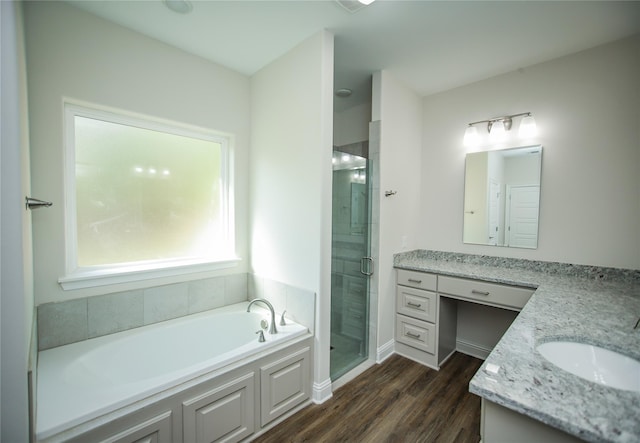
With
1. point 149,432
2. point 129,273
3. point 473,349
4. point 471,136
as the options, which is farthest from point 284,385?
point 471,136

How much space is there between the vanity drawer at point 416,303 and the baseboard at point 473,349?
2.02 feet

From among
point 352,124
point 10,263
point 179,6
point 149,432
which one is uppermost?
point 179,6

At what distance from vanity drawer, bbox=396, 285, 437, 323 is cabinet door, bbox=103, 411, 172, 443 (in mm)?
2053

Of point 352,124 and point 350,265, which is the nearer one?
point 350,265

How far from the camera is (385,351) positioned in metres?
2.64

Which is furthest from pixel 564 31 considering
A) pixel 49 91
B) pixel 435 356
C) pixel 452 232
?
pixel 49 91

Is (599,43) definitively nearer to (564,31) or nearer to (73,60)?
(564,31)

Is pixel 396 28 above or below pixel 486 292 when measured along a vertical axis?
above

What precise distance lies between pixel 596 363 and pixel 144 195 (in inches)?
110

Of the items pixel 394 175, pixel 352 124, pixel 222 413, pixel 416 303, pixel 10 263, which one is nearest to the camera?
pixel 10 263

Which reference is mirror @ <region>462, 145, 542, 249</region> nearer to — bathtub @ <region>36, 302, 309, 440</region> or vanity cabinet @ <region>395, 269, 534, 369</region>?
vanity cabinet @ <region>395, 269, 534, 369</region>

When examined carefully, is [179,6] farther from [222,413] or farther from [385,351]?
[385,351]

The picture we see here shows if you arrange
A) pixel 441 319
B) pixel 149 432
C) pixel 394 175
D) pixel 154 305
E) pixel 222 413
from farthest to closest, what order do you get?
pixel 394 175
pixel 441 319
pixel 154 305
pixel 222 413
pixel 149 432

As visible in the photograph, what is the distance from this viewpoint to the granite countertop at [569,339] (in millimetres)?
697
